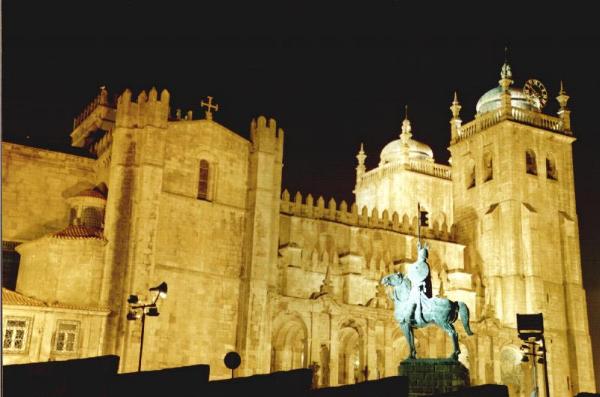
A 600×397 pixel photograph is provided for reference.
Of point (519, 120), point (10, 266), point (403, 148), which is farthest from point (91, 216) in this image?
point (403, 148)

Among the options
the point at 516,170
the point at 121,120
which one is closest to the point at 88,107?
the point at 121,120

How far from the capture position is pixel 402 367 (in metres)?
24.3

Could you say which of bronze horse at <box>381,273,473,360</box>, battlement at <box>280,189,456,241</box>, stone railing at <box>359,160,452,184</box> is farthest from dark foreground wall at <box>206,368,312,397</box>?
stone railing at <box>359,160,452,184</box>

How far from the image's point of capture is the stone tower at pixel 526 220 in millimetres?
50781

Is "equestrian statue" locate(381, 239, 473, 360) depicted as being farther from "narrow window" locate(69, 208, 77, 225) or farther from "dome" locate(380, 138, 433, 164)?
"dome" locate(380, 138, 433, 164)

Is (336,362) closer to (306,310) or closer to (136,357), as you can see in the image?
(306,310)

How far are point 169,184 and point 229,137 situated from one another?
4.88 m

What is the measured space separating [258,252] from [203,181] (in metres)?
5.08

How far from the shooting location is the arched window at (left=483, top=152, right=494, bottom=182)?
5551 cm

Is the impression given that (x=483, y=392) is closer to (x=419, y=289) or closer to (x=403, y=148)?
(x=419, y=289)

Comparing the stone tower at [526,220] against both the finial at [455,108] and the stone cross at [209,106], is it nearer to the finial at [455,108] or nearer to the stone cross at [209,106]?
the finial at [455,108]

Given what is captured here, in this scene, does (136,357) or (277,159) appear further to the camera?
(277,159)

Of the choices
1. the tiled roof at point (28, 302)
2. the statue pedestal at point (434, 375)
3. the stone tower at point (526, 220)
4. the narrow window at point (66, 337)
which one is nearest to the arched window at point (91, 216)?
the tiled roof at point (28, 302)

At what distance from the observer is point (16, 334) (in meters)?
31.7
